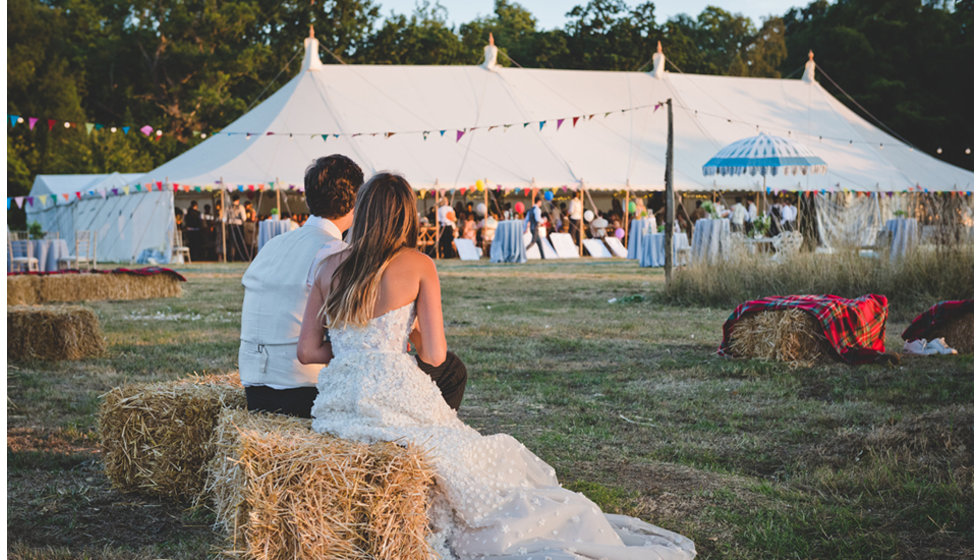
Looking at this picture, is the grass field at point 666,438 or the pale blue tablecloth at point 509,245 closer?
the grass field at point 666,438

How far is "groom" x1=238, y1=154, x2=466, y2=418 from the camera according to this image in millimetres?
3119

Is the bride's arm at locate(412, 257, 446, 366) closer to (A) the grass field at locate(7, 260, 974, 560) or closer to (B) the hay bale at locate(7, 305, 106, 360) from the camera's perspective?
(A) the grass field at locate(7, 260, 974, 560)

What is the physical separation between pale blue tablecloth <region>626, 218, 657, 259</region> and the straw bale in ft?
30.3

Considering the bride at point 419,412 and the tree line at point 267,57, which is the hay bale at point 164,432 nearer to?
the bride at point 419,412

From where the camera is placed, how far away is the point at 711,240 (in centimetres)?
1160

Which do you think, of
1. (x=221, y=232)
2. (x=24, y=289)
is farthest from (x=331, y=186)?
(x=221, y=232)

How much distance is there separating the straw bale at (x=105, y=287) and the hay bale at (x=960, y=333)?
28.8 feet

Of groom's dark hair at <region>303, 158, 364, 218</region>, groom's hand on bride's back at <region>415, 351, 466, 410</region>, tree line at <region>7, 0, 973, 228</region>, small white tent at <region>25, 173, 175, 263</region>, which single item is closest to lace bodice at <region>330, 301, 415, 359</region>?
groom's hand on bride's back at <region>415, 351, 466, 410</region>

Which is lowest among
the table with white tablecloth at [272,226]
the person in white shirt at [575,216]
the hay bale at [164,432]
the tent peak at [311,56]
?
the hay bale at [164,432]

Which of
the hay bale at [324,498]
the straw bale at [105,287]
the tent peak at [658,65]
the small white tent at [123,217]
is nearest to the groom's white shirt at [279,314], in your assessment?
the hay bale at [324,498]

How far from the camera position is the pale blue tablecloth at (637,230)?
1809 centimetres

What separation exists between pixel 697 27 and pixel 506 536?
53.3 m

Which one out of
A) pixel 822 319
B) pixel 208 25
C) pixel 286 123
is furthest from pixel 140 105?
pixel 822 319

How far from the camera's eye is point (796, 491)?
3494mm
